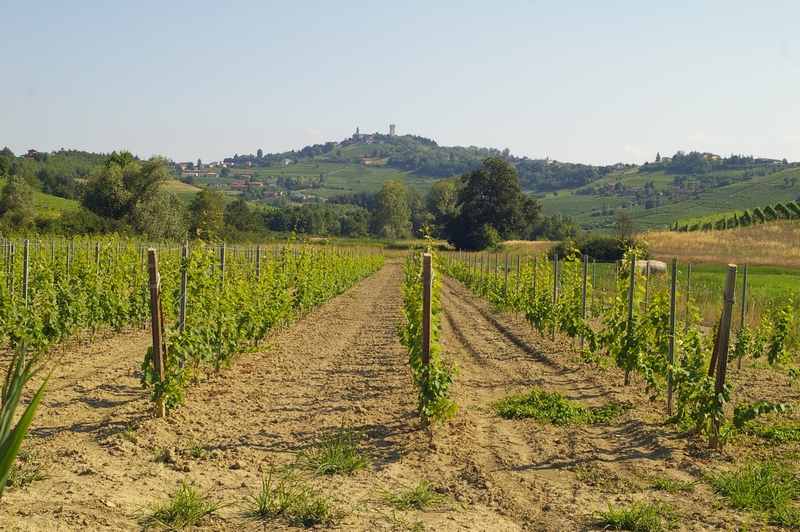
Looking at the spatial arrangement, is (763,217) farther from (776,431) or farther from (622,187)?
(622,187)

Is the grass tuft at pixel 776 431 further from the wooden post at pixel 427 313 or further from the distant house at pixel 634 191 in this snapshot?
the distant house at pixel 634 191

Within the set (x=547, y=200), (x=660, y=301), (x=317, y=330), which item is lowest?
(x=317, y=330)

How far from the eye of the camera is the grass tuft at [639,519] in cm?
439

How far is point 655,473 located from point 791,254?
41071 millimetres

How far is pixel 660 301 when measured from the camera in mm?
8500

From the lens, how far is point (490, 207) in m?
67.3

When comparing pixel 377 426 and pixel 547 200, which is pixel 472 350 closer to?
pixel 377 426

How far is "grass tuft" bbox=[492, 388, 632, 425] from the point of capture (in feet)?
23.8

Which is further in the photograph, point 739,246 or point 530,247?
point 530,247

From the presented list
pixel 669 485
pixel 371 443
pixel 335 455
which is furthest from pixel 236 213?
pixel 669 485

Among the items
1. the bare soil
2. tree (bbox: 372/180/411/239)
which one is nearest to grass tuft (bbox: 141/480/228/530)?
the bare soil

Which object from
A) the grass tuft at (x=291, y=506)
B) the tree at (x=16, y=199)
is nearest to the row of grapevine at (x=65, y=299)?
the grass tuft at (x=291, y=506)

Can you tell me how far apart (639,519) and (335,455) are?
2.36m

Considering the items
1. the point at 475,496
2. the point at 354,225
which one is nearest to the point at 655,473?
the point at 475,496
